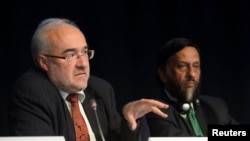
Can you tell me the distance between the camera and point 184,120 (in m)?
3.65

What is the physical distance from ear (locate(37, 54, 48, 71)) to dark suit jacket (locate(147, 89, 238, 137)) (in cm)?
75

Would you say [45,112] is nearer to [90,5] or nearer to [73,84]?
[73,84]

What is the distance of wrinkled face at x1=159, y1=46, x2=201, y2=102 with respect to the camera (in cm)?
369

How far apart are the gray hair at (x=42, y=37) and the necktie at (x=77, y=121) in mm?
309

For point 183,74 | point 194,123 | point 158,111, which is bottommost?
point 194,123

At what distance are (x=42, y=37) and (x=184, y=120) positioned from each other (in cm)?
108

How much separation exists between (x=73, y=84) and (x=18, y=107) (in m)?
0.38

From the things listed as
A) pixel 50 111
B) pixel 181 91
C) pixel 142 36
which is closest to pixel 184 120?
pixel 181 91

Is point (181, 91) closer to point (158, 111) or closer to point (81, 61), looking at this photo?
point (158, 111)

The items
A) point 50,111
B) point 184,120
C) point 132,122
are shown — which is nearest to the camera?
point 50,111

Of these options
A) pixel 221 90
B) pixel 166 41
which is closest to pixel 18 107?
pixel 166 41

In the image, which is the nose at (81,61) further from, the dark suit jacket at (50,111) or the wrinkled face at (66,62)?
the dark suit jacket at (50,111)

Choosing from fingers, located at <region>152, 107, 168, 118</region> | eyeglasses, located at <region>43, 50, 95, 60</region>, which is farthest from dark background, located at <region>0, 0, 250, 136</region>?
fingers, located at <region>152, 107, 168, 118</region>

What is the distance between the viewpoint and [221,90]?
371 cm
